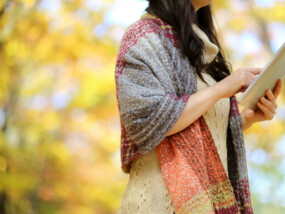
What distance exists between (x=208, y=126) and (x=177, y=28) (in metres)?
0.33

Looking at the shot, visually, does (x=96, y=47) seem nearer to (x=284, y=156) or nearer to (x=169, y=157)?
(x=284, y=156)

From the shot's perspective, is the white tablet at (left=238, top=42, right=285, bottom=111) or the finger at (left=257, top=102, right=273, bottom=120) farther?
the finger at (left=257, top=102, right=273, bottom=120)

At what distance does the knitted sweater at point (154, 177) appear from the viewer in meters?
1.05

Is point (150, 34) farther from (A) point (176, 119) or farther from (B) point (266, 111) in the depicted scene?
(B) point (266, 111)

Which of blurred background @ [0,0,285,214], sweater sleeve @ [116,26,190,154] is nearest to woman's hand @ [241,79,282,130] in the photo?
sweater sleeve @ [116,26,190,154]

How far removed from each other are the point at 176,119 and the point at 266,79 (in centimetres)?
29

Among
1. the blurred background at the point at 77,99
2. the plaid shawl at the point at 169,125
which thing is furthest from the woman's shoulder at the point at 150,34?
the blurred background at the point at 77,99

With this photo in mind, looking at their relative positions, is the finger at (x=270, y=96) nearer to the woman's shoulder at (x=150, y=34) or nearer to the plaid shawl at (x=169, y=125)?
the plaid shawl at (x=169, y=125)

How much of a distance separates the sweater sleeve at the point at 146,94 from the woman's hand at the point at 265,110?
0.29m

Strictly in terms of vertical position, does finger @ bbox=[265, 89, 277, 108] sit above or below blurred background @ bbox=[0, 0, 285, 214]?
above

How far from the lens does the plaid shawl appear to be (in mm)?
1001

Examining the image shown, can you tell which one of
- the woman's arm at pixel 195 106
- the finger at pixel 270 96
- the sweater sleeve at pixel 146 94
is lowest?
the finger at pixel 270 96

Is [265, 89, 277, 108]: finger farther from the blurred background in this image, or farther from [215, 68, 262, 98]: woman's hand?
the blurred background

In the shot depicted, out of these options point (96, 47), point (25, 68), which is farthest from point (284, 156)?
point (25, 68)
